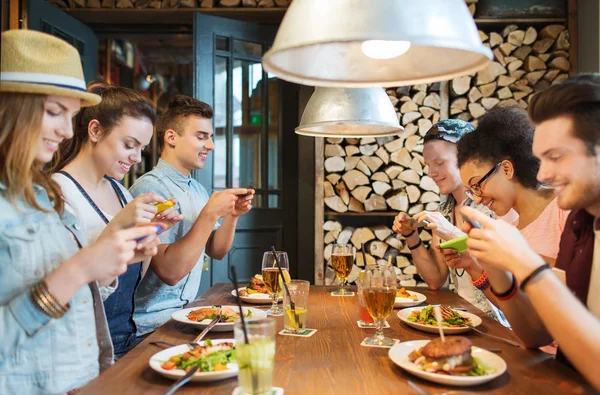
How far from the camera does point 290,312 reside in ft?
5.70

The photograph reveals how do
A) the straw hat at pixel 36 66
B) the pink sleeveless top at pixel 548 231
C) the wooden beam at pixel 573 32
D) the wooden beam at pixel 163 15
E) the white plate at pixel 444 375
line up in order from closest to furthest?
the white plate at pixel 444 375
the straw hat at pixel 36 66
the pink sleeveless top at pixel 548 231
the wooden beam at pixel 573 32
the wooden beam at pixel 163 15

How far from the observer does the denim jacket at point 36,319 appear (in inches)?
48.8

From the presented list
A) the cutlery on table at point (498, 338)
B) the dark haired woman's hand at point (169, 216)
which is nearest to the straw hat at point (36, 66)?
the dark haired woman's hand at point (169, 216)

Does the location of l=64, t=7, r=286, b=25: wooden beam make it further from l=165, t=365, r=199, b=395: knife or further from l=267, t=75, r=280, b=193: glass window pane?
l=165, t=365, r=199, b=395: knife

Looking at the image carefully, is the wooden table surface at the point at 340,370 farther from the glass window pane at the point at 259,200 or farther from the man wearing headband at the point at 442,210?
the glass window pane at the point at 259,200

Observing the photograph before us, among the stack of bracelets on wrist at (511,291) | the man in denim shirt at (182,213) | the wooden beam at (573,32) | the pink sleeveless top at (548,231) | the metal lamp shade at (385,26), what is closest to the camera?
the metal lamp shade at (385,26)

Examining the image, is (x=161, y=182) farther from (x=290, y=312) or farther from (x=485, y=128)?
(x=485, y=128)

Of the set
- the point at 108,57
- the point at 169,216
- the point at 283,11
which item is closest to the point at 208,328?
the point at 169,216

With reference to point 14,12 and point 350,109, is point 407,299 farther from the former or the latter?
point 14,12

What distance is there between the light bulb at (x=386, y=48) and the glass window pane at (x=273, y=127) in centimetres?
322

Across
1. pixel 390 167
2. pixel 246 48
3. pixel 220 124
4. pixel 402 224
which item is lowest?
pixel 402 224

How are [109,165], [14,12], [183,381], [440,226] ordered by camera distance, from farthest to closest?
[14,12] → [440,226] → [109,165] → [183,381]

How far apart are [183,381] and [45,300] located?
0.39 metres

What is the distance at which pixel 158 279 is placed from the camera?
94.9 inches
